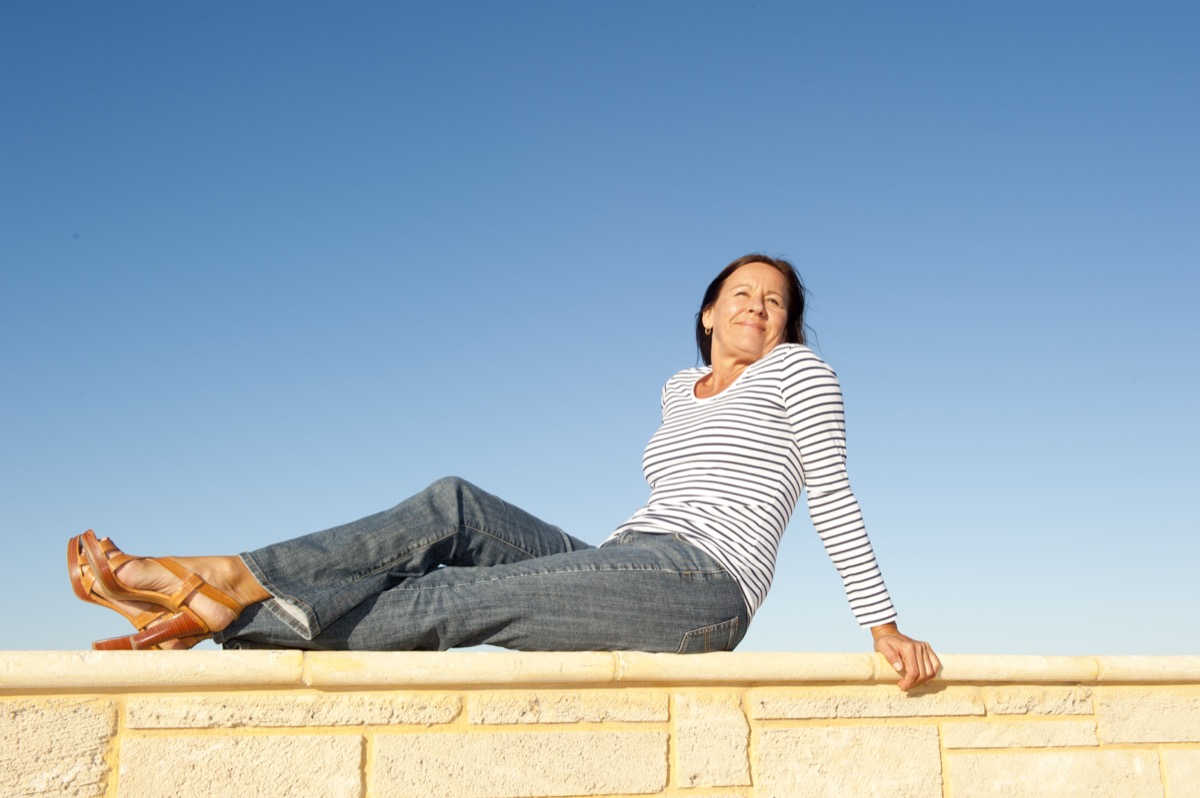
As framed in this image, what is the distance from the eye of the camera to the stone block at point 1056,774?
11.1ft

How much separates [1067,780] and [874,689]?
0.78m

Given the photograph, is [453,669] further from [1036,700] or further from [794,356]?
[1036,700]

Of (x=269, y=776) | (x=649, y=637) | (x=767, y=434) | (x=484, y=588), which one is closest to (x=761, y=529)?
(x=767, y=434)

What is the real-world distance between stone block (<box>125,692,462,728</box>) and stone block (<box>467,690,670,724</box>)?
0.08 m

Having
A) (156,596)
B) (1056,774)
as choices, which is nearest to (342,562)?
(156,596)

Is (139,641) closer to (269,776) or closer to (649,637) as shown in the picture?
(269,776)

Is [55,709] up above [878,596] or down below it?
below

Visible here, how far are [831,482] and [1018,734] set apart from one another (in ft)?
3.45

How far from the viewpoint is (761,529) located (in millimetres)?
3385

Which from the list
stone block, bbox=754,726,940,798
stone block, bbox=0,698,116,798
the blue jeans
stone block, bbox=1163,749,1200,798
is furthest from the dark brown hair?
stone block, bbox=0,698,116,798

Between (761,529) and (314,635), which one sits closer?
(314,635)

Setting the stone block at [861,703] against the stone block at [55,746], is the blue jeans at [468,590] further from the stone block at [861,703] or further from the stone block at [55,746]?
the stone block at [55,746]

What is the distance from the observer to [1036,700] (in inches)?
139

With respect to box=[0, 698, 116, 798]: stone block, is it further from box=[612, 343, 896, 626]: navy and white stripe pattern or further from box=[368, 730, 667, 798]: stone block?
box=[612, 343, 896, 626]: navy and white stripe pattern
